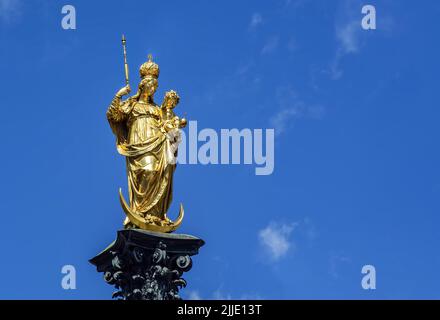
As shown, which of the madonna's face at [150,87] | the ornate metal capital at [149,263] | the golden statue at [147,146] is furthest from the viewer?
the madonna's face at [150,87]

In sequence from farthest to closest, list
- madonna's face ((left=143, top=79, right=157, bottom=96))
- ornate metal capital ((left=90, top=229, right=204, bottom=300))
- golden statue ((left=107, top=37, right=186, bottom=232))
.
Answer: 1. madonna's face ((left=143, top=79, right=157, bottom=96))
2. golden statue ((left=107, top=37, right=186, bottom=232))
3. ornate metal capital ((left=90, top=229, right=204, bottom=300))

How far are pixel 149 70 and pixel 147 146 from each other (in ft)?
9.93

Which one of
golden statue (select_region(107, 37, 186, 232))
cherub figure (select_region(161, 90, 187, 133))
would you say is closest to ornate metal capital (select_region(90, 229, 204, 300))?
golden statue (select_region(107, 37, 186, 232))

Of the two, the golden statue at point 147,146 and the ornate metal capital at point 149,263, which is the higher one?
the golden statue at point 147,146

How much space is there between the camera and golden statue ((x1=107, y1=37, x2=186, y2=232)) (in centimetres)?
7294

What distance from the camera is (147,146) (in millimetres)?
73562

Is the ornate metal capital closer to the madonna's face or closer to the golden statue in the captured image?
the golden statue

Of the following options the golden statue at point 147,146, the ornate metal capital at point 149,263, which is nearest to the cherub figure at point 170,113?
the golden statue at point 147,146

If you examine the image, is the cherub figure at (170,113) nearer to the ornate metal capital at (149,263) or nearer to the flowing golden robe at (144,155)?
the flowing golden robe at (144,155)

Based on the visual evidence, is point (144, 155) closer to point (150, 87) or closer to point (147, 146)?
point (147, 146)

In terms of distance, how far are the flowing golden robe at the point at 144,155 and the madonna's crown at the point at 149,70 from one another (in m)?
1.11

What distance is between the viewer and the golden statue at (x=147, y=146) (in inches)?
2872

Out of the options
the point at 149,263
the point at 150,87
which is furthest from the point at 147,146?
the point at 149,263
